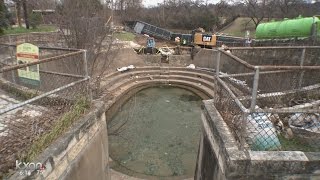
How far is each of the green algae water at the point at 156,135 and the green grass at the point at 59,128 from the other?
10.4 feet

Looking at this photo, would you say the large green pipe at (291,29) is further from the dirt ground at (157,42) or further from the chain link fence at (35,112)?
the dirt ground at (157,42)

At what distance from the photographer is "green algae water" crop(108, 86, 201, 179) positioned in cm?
734

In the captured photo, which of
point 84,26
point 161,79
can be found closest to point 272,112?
point 84,26

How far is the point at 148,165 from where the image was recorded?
24.3 ft

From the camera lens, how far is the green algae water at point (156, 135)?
7.34 m

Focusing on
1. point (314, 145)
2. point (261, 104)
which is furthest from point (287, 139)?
point (261, 104)

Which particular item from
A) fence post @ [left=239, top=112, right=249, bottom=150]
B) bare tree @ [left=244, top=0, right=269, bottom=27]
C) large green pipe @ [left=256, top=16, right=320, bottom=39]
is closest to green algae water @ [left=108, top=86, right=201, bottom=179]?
fence post @ [left=239, top=112, right=249, bottom=150]

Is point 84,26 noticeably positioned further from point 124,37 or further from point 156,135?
point 124,37

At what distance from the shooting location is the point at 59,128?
12.1ft

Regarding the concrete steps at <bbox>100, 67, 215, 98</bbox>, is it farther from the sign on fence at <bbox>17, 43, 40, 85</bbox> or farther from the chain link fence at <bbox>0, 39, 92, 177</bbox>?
the sign on fence at <bbox>17, 43, 40, 85</bbox>

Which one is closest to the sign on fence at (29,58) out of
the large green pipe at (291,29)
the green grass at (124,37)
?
the large green pipe at (291,29)

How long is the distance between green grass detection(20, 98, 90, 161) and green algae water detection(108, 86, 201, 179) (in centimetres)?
316

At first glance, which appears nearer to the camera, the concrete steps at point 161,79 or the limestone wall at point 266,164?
the limestone wall at point 266,164

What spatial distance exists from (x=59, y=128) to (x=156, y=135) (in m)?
5.90
